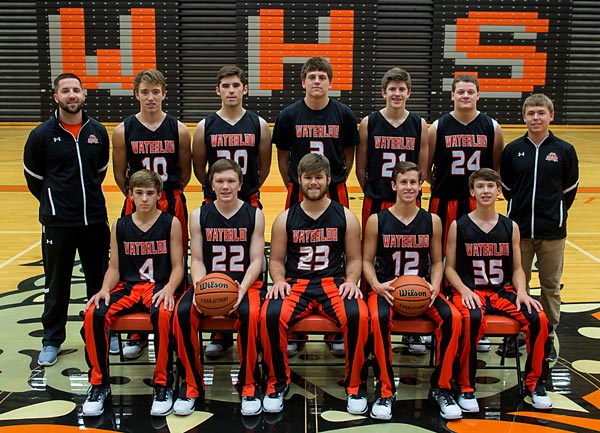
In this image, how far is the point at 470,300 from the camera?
4.01 meters

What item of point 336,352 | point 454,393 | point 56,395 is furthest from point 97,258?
point 454,393

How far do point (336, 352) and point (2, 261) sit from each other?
4.26m

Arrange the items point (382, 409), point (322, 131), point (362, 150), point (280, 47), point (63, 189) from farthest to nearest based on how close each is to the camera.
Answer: point (280, 47) < point (362, 150) < point (322, 131) < point (63, 189) < point (382, 409)

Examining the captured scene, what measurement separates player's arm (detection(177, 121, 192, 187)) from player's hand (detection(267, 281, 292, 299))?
53.4 inches

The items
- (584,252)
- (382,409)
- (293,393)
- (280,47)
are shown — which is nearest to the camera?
(382,409)

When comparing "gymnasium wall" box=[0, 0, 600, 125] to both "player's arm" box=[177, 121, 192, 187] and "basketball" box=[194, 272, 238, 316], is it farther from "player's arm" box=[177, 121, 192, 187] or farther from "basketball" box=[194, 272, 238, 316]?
"basketball" box=[194, 272, 238, 316]

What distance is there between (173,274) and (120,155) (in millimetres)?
1169

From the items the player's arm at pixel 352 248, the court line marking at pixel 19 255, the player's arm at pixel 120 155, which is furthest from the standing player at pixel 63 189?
the court line marking at pixel 19 255

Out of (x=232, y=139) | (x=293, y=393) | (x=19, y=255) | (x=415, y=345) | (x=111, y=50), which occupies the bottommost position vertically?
(x=293, y=393)

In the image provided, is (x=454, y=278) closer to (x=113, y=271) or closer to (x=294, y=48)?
(x=113, y=271)

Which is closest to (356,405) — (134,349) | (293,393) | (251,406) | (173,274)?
(293,393)

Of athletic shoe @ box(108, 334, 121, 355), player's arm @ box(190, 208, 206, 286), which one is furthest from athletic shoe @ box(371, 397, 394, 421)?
athletic shoe @ box(108, 334, 121, 355)

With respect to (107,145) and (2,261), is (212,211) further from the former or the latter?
(2,261)

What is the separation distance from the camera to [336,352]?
4762 millimetres
